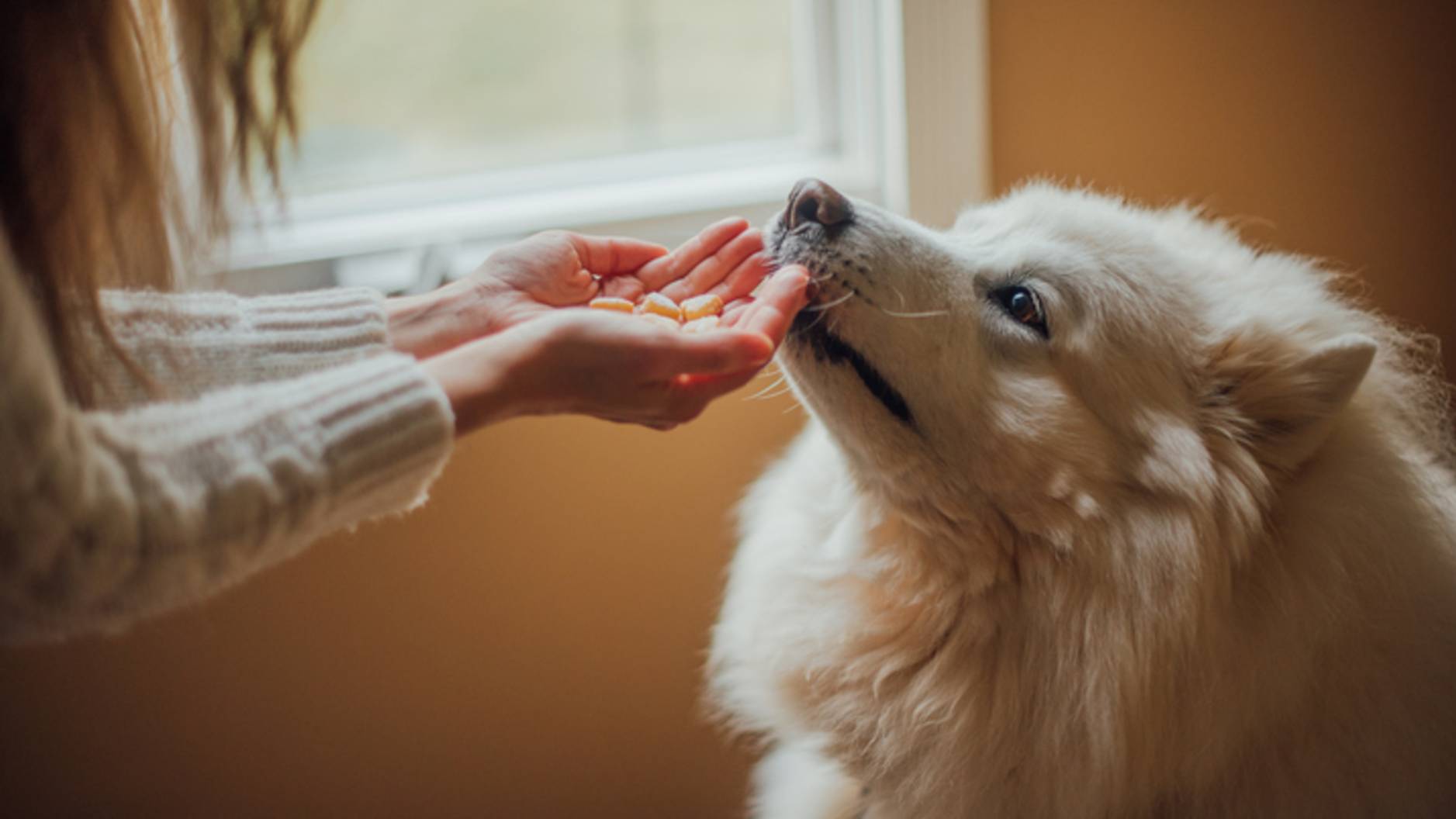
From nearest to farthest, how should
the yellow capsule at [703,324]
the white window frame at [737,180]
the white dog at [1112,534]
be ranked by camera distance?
the white dog at [1112,534] < the yellow capsule at [703,324] < the white window frame at [737,180]

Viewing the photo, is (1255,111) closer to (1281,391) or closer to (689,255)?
(1281,391)

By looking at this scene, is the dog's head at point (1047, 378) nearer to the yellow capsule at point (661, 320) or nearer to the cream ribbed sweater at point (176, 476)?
the yellow capsule at point (661, 320)

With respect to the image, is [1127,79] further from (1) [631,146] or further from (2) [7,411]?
(2) [7,411]

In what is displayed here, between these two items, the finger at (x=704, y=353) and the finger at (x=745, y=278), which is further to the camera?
the finger at (x=745, y=278)

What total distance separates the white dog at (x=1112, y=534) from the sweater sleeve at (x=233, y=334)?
471 millimetres

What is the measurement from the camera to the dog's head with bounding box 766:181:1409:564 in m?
1.03

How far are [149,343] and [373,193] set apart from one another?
721mm

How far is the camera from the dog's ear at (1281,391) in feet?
3.14

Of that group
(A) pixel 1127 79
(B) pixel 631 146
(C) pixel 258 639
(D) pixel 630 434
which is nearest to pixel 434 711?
(C) pixel 258 639

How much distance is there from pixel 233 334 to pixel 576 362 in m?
0.44

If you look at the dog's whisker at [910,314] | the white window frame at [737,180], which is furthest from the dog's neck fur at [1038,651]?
the white window frame at [737,180]

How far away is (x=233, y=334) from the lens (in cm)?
111

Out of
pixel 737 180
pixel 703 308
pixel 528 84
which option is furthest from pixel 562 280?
pixel 528 84

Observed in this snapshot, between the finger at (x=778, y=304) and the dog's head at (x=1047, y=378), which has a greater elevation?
the finger at (x=778, y=304)
